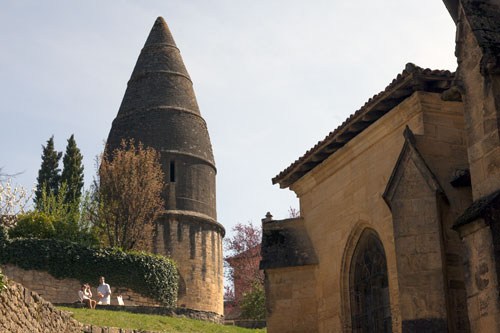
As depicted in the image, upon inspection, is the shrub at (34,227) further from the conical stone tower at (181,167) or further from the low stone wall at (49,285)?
the conical stone tower at (181,167)

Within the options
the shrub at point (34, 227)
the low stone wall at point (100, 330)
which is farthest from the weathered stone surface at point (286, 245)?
the shrub at point (34, 227)

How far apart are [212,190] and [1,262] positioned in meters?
12.9

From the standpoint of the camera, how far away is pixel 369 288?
1364cm

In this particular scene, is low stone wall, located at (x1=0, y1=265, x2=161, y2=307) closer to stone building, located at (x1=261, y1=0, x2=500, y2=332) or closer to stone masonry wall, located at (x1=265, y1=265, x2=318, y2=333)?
stone masonry wall, located at (x1=265, y1=265, x2=318, y2=333)

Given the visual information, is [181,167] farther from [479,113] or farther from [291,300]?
[479,113]

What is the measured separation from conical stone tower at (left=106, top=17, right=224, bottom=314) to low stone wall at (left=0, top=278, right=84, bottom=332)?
726 inches

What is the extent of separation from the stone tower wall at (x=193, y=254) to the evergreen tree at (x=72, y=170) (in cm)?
801

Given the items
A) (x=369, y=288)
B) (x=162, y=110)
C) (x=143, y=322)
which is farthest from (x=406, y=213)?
(x=162, y=110)

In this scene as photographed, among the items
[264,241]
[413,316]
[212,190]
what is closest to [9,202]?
[212,190]

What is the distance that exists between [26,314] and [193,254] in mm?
21979

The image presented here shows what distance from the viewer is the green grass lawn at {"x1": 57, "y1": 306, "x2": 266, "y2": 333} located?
1897 cm

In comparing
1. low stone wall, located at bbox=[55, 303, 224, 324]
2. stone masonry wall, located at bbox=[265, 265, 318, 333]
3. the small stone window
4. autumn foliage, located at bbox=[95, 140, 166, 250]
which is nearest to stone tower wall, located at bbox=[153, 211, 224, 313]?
autumn foliage, located at bbox=[95, 140, 166, 250]

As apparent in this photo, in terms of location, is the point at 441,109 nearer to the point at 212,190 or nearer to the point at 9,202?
the point at 212,190

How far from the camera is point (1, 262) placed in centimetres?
2498
